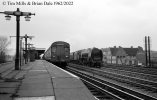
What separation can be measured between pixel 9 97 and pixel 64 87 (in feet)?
8.09

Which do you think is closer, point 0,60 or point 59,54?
point 59,54

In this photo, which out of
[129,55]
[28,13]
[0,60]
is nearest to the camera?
[28,13]

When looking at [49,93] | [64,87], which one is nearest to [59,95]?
[49,93]

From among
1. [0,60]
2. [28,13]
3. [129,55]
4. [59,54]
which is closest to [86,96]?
[28,13]

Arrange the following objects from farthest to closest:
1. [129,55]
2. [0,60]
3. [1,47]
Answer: [129,55] < [1,47] < [0,60]

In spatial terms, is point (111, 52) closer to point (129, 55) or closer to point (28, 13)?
point (129, 55)

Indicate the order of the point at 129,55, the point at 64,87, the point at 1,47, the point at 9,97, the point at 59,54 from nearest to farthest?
the point at 9,97 < the point at 64,87 < the point at 59,54 < the point at 1,47 < the point at 129,55

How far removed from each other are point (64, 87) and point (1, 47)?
89.0 metres

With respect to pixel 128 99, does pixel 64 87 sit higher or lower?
higher

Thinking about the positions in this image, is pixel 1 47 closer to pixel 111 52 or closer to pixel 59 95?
pixel 111 52

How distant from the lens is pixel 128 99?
1147cm

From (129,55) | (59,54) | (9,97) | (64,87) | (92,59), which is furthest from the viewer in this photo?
(129,55)

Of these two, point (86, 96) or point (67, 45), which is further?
point (67, 45)

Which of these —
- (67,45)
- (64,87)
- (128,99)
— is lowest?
(128,99)
